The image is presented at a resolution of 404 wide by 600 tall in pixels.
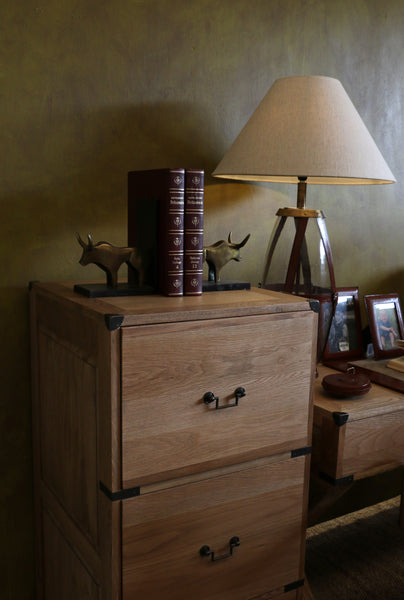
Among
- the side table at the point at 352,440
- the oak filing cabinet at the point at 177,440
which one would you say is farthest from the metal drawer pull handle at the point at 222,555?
the side table at the point at 352,440

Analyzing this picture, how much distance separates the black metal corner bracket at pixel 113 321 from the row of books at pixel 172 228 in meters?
0.23

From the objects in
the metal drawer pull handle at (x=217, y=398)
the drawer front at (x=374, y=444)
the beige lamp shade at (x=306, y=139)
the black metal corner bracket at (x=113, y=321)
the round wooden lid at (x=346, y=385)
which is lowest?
the drawer front at (x=374, y=444)

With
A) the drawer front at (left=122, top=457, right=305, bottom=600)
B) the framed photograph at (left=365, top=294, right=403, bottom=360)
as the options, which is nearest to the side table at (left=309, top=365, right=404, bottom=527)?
the drawer front at (left=122, top=457, right=305, bottom=600)

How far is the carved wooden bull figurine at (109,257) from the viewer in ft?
4.01

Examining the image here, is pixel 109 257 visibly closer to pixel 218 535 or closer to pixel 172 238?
pixel 172 238

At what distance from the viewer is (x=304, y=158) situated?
1.40 m

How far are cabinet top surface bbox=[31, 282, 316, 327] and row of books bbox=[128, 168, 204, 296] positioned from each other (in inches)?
1.6

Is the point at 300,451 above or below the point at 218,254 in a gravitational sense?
below

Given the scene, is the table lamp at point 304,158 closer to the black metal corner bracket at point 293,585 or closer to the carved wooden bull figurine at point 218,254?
the carved wooden bull figurine at point 218,254

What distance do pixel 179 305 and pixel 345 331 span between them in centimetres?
85

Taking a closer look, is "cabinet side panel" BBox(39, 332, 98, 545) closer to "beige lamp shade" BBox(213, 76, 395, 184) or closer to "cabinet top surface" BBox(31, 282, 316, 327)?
"cabinet top surface" BBox(31, 282, 316, 327)

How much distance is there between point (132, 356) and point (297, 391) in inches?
16.8

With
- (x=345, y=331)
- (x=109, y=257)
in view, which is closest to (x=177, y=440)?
(x=109, y=257)

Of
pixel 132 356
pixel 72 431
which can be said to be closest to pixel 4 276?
pixel 72 431
